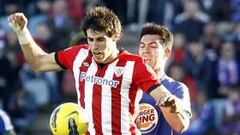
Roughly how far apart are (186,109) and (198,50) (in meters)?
7.14

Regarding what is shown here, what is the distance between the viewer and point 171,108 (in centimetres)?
680

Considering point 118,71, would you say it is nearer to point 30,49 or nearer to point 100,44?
point 100,44

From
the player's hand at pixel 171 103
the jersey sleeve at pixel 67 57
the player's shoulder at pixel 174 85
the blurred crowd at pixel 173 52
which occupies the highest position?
the jersey sleeve at pixel 67 57

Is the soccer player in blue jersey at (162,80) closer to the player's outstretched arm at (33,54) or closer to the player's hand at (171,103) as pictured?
the player's outstretched arm at (33,54)

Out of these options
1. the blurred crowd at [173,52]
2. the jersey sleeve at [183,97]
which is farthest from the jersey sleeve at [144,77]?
the blurred crowd at [173,52]

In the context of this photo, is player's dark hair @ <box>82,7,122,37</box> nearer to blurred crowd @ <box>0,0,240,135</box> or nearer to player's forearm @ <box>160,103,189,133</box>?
player's forearm @ <box>160,103,189,133</box>

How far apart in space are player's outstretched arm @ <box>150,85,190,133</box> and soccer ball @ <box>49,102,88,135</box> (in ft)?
1.91

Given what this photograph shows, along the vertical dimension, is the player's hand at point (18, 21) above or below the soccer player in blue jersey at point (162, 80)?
above

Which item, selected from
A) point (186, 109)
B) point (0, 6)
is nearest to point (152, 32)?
point (186, 109)

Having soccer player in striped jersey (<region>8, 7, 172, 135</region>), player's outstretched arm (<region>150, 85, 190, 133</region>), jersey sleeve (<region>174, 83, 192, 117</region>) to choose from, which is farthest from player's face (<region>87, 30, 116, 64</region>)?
jersey sleeve (<region>174, 83, 192, 117</region>)

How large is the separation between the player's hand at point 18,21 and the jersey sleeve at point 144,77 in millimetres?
982

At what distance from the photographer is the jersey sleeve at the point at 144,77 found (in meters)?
7.09

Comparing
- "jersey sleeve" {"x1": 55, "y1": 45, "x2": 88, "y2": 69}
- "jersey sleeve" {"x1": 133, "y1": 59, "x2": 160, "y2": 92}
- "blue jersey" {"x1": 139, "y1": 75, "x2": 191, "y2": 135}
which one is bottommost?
"blue jersey" {"x1": 139, "y1": 75, "x2": 191, "y2": 135}

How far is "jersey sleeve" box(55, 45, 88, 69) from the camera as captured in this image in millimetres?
7500
